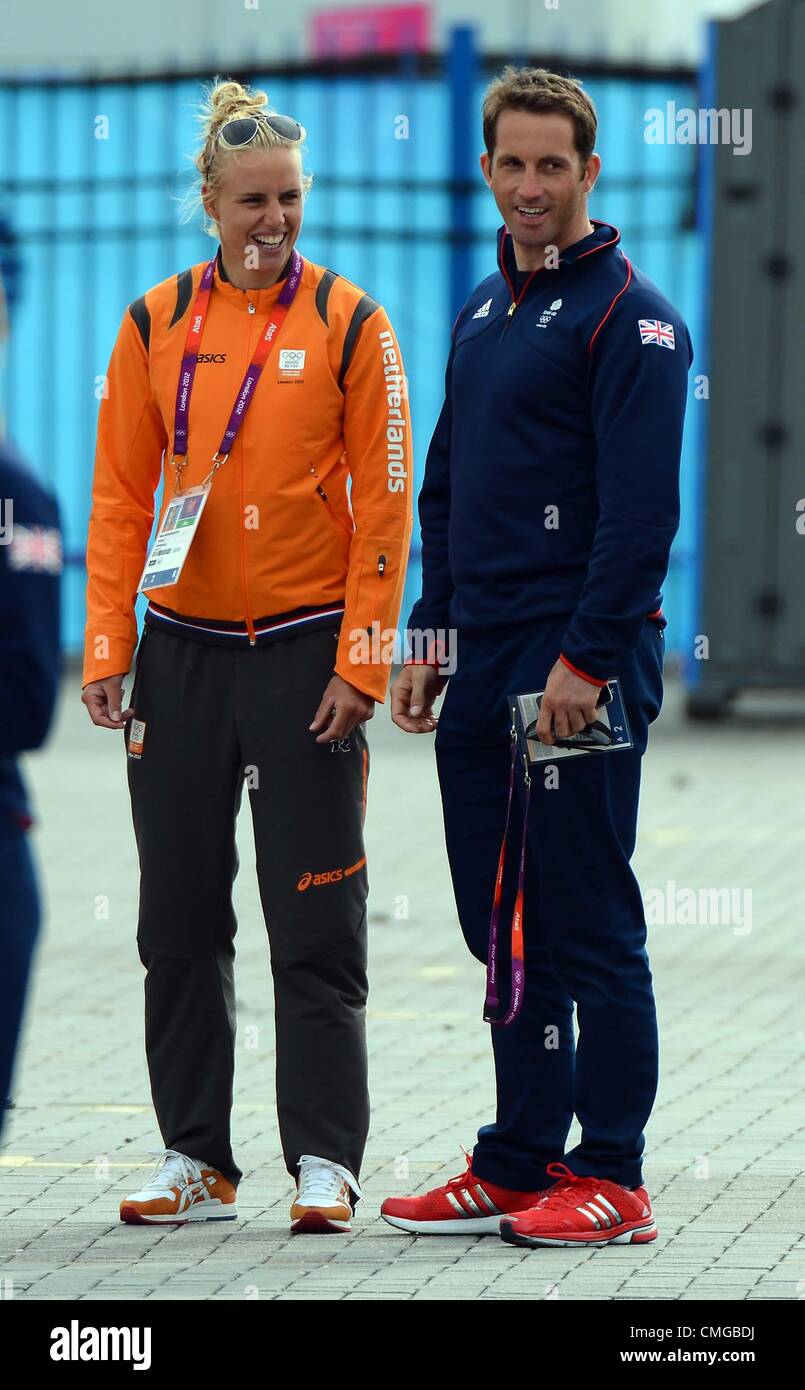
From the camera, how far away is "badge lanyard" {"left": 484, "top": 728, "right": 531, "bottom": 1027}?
4.17m

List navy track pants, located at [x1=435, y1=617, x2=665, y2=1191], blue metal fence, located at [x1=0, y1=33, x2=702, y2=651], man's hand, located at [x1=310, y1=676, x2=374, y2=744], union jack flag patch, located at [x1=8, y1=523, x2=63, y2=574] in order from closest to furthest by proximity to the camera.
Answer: union jack flag patch, located at [x1=8, y1=523, x2=63, y2=574]
navy track pants, located at [x1=435, y1=617, x2=665, y2=1191]
man's hand, located at [x1=310, y1=676, x2=374, y2=744]
blue metal fence, located at [x1=0, y1=33, x2=702, y2=651]

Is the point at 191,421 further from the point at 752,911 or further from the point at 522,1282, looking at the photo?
the point at 752,911

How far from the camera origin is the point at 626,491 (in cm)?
402

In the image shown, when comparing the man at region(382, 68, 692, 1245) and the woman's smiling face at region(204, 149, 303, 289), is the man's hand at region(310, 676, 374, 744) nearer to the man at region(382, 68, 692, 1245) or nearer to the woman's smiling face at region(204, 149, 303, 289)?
the man at region(382, 68, 692, 1245)

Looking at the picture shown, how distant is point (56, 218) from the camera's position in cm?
1528

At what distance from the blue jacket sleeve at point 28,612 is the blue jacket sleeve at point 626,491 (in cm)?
118

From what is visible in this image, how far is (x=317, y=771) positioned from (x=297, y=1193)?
0.83 meters

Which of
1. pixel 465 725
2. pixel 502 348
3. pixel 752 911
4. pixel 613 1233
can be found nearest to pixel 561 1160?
pixel 613 1233

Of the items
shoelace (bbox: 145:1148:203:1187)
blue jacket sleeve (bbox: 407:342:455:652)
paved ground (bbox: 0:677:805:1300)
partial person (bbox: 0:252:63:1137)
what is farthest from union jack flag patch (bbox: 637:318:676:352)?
shoelace (bbox: 145:1148:203:1187)

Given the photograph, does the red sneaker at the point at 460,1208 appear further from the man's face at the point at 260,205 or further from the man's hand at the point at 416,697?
the man's face at the point at 260,205

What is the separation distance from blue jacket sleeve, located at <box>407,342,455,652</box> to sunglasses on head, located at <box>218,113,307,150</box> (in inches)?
19.8

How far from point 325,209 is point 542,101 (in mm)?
10932

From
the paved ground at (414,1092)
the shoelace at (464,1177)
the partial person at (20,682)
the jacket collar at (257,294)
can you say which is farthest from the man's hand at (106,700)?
the partial person at (20,682)

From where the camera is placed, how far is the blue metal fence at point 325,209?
14.6 meters
